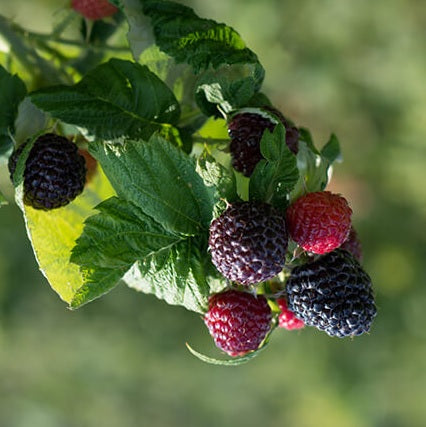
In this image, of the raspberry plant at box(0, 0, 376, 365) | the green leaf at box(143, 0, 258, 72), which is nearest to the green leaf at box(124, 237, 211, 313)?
the raspberry plant at box(0, 0, 376, 365)

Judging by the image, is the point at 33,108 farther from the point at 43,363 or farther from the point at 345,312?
the point at 43,363

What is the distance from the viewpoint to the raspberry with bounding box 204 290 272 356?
1.03m

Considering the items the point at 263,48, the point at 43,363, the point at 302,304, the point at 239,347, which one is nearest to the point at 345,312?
the point at 302,304

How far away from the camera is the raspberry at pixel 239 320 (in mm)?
1025

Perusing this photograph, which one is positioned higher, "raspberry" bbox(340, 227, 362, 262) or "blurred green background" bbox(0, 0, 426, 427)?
"raspberry" bbox(340, 227, 362, 262)

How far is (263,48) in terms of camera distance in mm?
3859

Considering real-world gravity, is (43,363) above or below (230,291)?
below

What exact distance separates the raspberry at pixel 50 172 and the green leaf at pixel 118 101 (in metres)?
0.07

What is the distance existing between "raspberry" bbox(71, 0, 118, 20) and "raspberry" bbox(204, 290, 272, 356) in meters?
0.74

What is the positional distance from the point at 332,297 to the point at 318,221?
129 mm

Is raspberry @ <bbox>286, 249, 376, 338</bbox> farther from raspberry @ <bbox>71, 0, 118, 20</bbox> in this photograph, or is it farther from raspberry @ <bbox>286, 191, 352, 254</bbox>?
raspberry @ <bbox>71, 0, 118, 20</bbox>

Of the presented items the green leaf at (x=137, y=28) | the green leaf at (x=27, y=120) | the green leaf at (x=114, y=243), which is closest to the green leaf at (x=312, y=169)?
the green leaf at (x=114, y=243)

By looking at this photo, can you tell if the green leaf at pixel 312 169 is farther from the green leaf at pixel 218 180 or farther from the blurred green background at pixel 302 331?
the blurred green background at pixel 302 331

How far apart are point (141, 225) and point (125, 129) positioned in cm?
22
